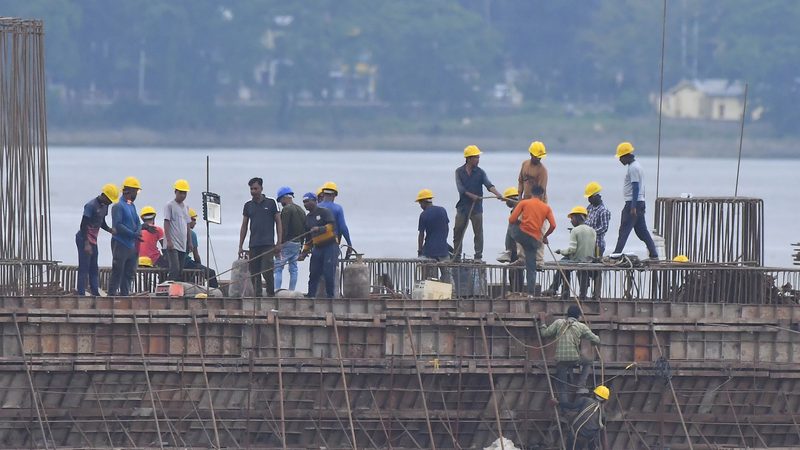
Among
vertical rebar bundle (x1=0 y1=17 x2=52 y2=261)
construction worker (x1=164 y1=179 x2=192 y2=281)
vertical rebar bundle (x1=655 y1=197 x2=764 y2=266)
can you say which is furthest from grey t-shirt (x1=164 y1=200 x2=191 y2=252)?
vertical rebar bundle (x1=655 y1=197 x2=764 y2=266)

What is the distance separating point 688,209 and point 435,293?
16.1ft

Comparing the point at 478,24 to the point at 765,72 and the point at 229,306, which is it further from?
the point at 229,306

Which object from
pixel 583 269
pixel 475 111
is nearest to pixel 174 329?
pixel 583 269

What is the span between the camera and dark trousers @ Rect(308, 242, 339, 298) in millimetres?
28891

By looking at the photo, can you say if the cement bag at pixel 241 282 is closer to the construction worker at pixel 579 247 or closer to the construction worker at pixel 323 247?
the construction worker at pixel 323 247

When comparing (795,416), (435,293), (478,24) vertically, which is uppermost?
(478,24)

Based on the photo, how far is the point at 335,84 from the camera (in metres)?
181

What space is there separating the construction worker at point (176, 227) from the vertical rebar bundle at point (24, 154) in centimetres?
187

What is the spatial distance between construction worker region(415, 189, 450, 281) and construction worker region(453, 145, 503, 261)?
269 millimetres

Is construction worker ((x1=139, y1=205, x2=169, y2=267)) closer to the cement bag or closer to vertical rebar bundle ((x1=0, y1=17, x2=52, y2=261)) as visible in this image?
the cement bag

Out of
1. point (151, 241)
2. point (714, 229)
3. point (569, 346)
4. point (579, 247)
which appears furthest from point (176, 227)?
point (714, 229)

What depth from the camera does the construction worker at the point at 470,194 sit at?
99.0 ft

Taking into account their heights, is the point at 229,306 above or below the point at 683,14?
below

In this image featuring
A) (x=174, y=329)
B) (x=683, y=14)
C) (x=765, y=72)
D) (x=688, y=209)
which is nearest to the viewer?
(x=174, y=329)
